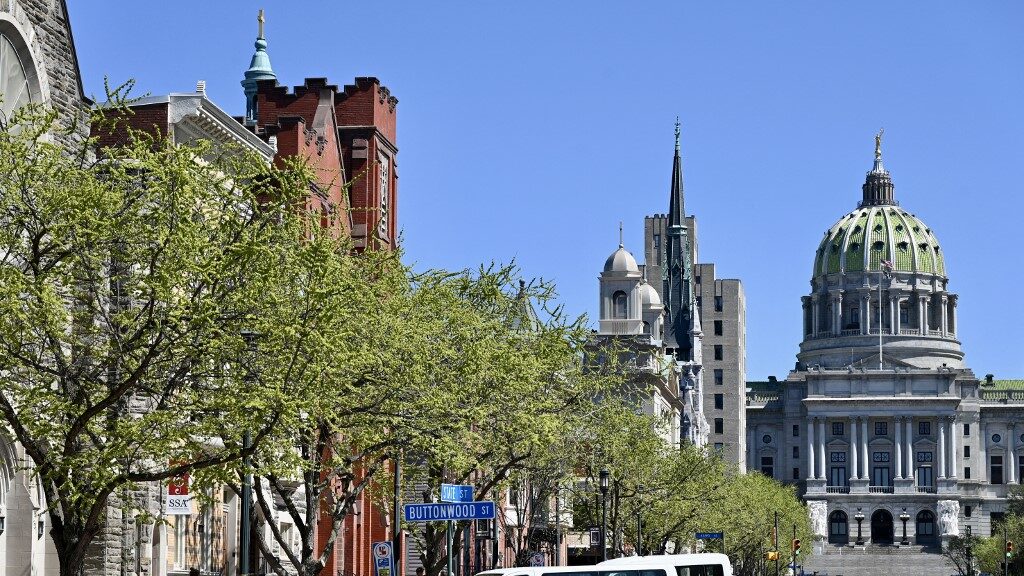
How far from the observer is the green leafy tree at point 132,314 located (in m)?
24.5

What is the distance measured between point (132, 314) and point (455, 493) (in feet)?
31.8

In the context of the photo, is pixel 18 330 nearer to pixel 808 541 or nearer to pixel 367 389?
pixel 367 389

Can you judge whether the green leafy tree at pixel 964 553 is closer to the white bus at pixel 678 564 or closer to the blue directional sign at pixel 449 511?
the white bus at pixel 678 564

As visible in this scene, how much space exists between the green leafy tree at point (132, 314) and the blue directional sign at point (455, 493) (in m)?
6.49

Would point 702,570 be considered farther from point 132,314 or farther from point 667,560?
point 132,314

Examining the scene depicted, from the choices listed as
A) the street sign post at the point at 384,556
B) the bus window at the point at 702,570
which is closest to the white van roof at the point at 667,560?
the bus window at the point at 702,570

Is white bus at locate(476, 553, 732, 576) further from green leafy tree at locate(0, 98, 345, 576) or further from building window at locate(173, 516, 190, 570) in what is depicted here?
green leafy tree at locate(0, 98, 345, 576)

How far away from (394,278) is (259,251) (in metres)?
16.8

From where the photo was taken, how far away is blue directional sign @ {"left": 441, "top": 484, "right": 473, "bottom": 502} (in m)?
33.1

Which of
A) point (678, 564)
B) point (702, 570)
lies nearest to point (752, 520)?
point (702, 570)

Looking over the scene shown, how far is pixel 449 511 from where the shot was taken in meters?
33.0

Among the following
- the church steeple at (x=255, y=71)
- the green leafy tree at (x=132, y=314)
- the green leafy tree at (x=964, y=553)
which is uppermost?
the church steeple at (x=255, y=71)

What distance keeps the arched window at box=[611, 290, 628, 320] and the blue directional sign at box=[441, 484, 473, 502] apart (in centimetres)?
10515

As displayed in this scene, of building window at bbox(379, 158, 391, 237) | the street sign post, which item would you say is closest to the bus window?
the street sign post
